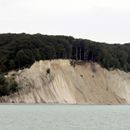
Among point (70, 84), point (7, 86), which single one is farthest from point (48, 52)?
point (7, 86)

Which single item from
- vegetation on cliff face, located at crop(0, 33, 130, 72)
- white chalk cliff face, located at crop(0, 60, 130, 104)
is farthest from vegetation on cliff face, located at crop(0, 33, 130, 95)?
white chalk cliff face, located at crop(0, 60, 130, 104)

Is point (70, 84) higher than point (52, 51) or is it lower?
lower

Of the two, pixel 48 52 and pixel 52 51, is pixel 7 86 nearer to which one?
pixel 48 52

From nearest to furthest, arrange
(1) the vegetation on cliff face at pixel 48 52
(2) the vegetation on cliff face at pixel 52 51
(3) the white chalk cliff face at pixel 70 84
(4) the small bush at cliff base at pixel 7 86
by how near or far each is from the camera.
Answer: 1. (4) the small bush at cliff base at pixel 7 86
2. (3) the white chalk cliff face at pixel 70 84
3. (1) the vegetation on cliff face at pixel 48 52
4. (2) the vegetation on cliff face at pixel 52 51

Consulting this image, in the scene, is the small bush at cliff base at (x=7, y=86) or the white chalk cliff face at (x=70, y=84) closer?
the small bush at cliff base at (x=7, y=86)

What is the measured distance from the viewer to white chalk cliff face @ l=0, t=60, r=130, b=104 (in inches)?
5000

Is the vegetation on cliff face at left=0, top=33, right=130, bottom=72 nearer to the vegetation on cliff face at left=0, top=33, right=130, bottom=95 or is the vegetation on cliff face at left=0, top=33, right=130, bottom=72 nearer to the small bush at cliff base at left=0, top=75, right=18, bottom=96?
the vegetation on cliff face at left=0, top=33, right=130, bottom=95

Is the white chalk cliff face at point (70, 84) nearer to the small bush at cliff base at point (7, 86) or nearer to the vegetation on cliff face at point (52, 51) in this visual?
the small bush at cliff base at point (7, 86)

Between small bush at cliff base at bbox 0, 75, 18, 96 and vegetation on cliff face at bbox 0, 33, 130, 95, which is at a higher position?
vegetation on cliff face at bbox 0, 33, 130, 95

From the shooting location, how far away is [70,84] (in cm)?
13612

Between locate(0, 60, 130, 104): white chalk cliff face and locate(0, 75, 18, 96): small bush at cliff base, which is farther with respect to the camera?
locate(0, 60, 130, 104): white chalk cliff face

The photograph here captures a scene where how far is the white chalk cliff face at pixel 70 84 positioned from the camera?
417 ft

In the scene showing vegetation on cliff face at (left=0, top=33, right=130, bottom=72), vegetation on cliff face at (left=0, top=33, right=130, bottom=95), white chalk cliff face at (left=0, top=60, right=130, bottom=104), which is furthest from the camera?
vegetation on cliff face at (left=0, top=33, right=130, bottom=72)

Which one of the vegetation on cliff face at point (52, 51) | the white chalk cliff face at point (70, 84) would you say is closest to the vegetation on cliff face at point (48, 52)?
the vegetation on cliff face at point (52, 51)
